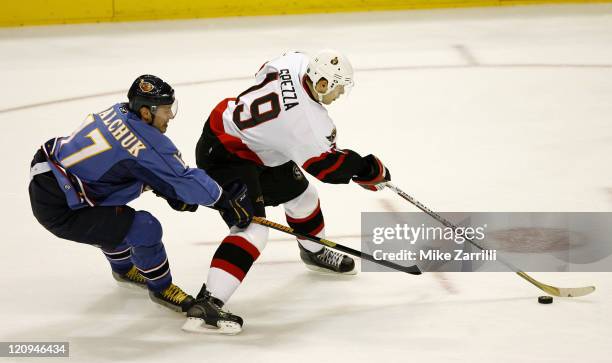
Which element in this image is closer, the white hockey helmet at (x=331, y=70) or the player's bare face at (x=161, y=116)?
the player's bare face at (x=161, y=116)

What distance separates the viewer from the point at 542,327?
3781mm

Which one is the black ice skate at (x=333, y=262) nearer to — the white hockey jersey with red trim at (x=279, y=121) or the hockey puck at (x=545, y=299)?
the white hockey jersey with red trim at (x=279, y=121)

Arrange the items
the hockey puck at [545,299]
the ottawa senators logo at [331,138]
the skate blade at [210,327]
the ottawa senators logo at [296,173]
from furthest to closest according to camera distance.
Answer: the ottawa senators logo at [296,173]
the hockey puck at [545,299]
the ottawa senators logo at [331,138]
the skate blade at [210,327]

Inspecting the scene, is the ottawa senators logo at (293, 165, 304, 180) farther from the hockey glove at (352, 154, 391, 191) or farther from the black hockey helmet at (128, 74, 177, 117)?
the black hockey helmet at (128, 74, 177, 117)

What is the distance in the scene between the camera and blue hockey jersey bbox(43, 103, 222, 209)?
3645 millimetres

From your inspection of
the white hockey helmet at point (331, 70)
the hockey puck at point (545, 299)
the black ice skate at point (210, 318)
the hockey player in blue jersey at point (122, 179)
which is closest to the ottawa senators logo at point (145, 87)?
the hockey player in blue jersey at point (122, 179)

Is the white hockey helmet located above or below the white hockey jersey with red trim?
above

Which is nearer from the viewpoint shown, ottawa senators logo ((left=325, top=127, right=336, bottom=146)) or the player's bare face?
the player's bare face

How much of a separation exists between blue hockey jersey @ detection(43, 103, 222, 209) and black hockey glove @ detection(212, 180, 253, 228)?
0.05 metres

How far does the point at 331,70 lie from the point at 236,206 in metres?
0.60

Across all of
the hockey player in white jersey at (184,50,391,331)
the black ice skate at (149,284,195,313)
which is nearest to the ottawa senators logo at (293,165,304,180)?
the hockey player in white jersey at (184,50,391,331)

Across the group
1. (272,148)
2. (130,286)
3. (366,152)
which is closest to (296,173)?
(272,148)

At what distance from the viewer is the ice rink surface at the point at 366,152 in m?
3.78

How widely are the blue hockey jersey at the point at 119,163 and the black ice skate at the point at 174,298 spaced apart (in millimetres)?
425
